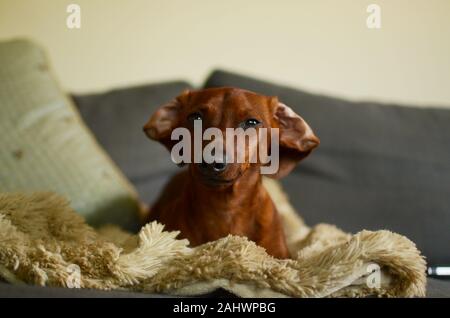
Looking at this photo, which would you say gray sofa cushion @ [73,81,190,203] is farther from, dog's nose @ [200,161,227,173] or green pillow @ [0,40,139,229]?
dog's nose @ [200,161,227,173]

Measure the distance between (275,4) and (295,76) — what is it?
1.01 feet

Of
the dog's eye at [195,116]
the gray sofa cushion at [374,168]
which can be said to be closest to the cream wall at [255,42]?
the gray sofa cushion at [374,168]

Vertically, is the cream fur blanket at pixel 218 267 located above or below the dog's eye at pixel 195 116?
below

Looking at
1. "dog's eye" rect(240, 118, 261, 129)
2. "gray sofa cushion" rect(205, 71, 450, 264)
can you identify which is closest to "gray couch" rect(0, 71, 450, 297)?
"gray sofa cushion" rect(205, 71, 450, 264)

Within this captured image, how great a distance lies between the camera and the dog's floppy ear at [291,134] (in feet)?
2.80

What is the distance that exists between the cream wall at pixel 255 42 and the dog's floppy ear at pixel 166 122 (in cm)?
34

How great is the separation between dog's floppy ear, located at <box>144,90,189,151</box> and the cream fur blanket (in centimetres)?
19

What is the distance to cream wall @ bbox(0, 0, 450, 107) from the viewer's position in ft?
3.71

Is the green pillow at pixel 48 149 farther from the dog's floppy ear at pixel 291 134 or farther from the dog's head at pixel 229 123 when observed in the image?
the dog's floppy ear at pixel 291 134

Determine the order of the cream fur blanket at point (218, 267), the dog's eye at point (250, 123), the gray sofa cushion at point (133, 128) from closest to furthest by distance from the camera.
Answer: the cream fur blanket at point (218, 267) < the dog's eye at point (250, 123) < the gray sofa cushion at point (133, 128)

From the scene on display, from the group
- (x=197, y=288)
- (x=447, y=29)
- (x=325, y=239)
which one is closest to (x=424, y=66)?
(x=447, y=29)

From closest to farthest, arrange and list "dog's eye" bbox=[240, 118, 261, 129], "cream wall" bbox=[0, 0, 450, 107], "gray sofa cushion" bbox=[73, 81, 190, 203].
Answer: "dog's eye" bbox=[240, 118, 261, 129]
"cream wall" bbox=[0, 0, 450, 107]
"gray sofa cushion" bbox=[73, 81, 190, 203]
